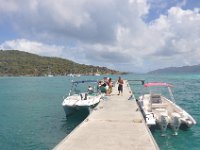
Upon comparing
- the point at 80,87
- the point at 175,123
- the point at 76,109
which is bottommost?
the point at 175,123

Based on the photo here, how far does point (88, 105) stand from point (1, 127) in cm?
748

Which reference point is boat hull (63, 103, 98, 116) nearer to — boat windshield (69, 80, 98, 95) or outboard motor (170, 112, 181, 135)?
boat windshield (69, 80, 98, 95)

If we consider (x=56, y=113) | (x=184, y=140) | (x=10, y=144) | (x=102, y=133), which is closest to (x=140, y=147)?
(x=102, y=133)

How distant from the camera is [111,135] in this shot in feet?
47.3

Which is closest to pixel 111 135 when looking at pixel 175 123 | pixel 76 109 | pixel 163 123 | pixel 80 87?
pixel 163 123

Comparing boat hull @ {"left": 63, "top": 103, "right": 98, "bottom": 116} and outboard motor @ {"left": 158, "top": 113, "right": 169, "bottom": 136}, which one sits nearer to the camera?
outboard motor @ {"left": 158, "top": 113, "right": 169, "bottom": 136}

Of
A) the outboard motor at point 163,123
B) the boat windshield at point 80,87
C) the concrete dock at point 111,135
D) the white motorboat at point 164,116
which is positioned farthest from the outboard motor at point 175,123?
the boat windshield at point 80,87

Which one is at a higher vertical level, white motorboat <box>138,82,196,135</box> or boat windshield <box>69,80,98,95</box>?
boat windshield <box>69,80,98,95</box>

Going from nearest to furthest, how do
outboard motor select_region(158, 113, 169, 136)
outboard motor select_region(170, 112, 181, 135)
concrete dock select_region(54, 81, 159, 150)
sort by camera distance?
concrete dock select_region(54, 81, 159, 150) < outboard motor select_region(158, 113, 169, 136) < outboard motor select_region(170, 112, 181, 135)

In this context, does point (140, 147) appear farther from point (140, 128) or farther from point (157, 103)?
point (157, 103)

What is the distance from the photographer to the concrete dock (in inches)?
491

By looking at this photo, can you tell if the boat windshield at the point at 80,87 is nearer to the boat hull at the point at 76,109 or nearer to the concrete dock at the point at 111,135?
the boat hull at the point at 76,109

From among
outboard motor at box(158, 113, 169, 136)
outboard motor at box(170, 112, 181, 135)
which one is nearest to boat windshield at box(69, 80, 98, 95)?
outboard motor at box(158, 113, 169, 136)

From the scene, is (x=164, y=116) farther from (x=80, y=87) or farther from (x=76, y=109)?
(x=80, y=87)
